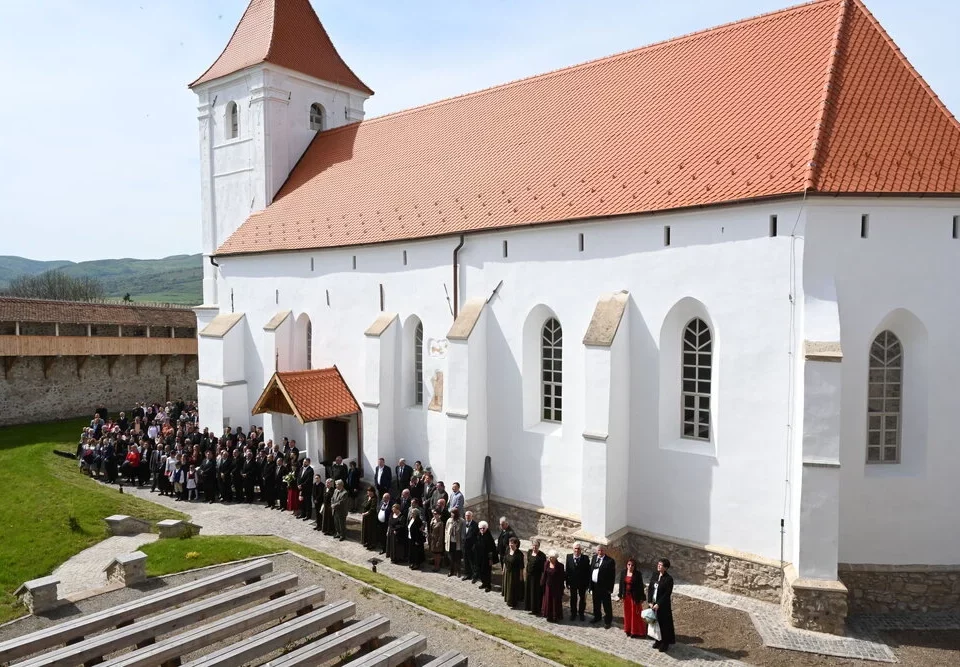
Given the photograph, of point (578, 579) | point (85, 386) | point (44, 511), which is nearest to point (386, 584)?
point (578, 579)

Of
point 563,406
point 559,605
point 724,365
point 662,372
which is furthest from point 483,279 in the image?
point 559,605

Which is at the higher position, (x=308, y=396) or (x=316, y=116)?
(x=316, y=116)

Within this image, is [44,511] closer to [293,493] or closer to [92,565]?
[92,565]

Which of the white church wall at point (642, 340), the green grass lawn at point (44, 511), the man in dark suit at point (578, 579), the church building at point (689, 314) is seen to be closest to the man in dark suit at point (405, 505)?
the church building at point (689, 314)

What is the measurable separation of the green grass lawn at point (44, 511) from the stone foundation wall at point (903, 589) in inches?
531

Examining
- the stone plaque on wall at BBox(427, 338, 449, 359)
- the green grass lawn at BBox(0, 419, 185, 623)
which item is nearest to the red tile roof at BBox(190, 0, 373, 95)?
the stone plaque on wall at BBox(427, 338, 449, 359)

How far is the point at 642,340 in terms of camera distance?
1361cm

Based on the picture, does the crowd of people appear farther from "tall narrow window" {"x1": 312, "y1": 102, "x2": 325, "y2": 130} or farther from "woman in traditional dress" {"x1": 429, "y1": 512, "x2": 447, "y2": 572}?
"tall narrow window" {"x1": 312, "y1": 102, "x2": 325, "y2": 130}

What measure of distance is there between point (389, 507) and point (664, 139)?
9.87 m

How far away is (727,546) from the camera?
12.6 meters

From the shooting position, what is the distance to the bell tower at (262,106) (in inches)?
958

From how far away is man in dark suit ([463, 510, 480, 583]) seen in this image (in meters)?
12.9

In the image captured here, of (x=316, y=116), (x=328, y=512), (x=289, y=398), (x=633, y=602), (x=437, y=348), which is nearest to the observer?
(x=633, y=602)

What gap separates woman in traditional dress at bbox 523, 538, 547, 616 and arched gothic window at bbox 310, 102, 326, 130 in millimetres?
19691
